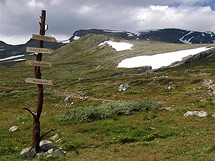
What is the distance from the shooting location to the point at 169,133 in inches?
1025

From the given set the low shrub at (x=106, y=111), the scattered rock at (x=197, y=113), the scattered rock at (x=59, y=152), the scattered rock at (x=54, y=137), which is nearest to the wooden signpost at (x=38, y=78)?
the scattered rock at (x=59, y=152)

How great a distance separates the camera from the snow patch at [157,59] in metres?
127

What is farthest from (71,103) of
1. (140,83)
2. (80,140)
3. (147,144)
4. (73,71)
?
(73,71)

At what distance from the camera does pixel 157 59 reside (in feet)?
438

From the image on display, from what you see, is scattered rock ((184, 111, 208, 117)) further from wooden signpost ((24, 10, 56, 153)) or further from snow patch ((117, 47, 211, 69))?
snow patch ((117, 47, 211, 69))

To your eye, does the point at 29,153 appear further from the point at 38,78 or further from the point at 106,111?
the point at 106,111

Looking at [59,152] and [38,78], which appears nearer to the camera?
[59,152]

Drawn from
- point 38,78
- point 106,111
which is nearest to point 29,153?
point 38,78

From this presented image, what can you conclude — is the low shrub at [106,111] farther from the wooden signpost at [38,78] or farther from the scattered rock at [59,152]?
the scattered rock at [59,152]

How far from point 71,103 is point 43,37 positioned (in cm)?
3318

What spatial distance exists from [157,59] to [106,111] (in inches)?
3866

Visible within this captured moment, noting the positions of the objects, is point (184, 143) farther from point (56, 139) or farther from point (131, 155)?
point (56, 139)

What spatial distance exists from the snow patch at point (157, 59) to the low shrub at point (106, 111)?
83.9 meters

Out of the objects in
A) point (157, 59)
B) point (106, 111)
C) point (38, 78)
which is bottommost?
point (106, 111)
